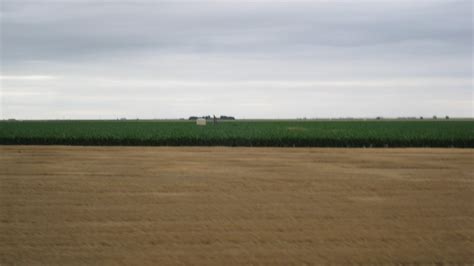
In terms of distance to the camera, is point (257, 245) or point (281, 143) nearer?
point (257, 245)

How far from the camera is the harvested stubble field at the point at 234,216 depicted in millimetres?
6527

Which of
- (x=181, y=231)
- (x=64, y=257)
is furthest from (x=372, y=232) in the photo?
(x=64, y=257)

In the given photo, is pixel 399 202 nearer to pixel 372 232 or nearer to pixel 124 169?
pixel 372 232

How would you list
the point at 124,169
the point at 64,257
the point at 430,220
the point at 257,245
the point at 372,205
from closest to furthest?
the point at 64,257 → the point at 257,245 → the point at 430,220 → the point at 372,205 → the point at 124,169

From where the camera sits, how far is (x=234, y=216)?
27.4 feet

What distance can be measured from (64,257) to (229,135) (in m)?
21.3

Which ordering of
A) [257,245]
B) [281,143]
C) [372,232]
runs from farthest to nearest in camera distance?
1. [281,143]
2. [372,232]
3. [257,245]

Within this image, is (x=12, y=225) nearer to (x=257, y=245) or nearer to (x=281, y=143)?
(x=257, y=245)

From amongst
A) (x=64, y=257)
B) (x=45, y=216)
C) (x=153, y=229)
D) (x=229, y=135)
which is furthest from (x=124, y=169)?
(x=229, y=135)

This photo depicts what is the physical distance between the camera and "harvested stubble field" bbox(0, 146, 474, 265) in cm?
653

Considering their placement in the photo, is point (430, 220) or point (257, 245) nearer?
point (257, 245)

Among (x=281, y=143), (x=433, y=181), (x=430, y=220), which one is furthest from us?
(x=281, y=143)

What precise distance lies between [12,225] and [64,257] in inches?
81.7

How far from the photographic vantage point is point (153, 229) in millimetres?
7582
